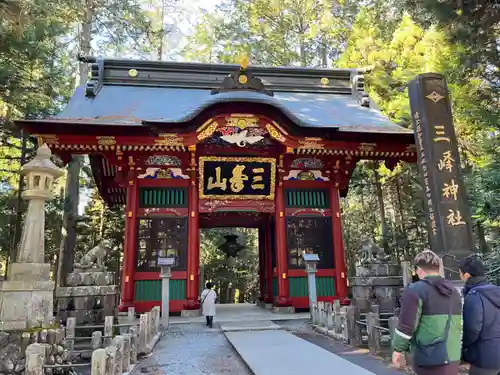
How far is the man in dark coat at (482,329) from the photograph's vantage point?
297 centimetres

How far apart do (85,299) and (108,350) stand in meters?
4.19

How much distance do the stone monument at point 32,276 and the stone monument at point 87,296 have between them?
2.10 m

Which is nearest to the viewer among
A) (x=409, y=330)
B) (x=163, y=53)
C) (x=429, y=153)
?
(x=409, y=330)

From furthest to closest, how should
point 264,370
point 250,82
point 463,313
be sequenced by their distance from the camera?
point 250,82 < point 264,370 < point 463,313

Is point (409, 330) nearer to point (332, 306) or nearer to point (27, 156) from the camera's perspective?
point (332, 306)

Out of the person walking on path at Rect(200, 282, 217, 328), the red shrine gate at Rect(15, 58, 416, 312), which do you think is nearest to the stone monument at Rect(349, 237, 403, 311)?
the red shrine gate at Rect(15, 58, 416, 312)

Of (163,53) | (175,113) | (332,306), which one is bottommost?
(332,306)

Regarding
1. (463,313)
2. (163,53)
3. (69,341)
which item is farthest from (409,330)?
(163,53)

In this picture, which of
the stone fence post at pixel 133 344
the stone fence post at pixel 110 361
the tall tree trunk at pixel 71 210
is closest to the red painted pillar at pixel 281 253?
the stone fence post at pixel 133 344

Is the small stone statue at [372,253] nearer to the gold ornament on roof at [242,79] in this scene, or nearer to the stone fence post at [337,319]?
the stone fence post at [337,319]

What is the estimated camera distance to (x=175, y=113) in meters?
11.6

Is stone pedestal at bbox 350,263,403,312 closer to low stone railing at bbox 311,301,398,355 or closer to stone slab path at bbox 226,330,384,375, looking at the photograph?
low stone railing at bbox 311,301,398,355

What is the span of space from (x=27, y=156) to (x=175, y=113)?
8.05 m

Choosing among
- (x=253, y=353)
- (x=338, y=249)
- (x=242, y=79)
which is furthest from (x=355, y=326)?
(x=242, y=79)
